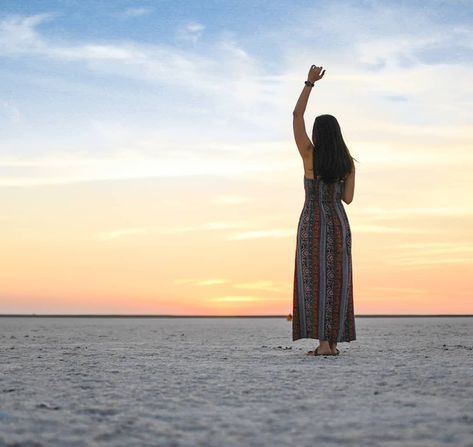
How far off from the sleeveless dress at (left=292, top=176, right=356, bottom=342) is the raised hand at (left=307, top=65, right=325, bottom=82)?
960 millimetres

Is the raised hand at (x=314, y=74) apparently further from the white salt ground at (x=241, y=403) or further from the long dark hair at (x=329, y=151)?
the white salt ground at (x=241, y=403)

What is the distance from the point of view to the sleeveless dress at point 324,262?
22.8ft

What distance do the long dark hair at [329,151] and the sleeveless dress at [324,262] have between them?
0.15 meters

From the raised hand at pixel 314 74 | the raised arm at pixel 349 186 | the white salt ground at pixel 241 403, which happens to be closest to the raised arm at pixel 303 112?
the raised hand at pixel 314 74

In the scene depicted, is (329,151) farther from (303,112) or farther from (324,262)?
(324,262)

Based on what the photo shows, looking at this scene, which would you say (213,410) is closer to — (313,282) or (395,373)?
(395,373)

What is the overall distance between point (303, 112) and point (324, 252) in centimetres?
137

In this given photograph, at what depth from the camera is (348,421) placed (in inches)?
136

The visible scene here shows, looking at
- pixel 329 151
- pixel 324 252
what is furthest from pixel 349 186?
pixel 324 252

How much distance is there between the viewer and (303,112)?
6797mm

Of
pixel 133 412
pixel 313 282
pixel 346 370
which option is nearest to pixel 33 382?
pixel 133 412

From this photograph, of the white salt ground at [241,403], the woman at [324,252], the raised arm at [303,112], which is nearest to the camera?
the white salt ground at [241,403]

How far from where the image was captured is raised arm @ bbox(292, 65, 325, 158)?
677cm

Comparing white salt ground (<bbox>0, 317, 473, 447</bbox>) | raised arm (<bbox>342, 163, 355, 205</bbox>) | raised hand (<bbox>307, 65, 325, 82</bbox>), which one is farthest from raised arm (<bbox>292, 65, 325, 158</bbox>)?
white salt ground (<bbox>0, 317, 473, 447</bbox>)
